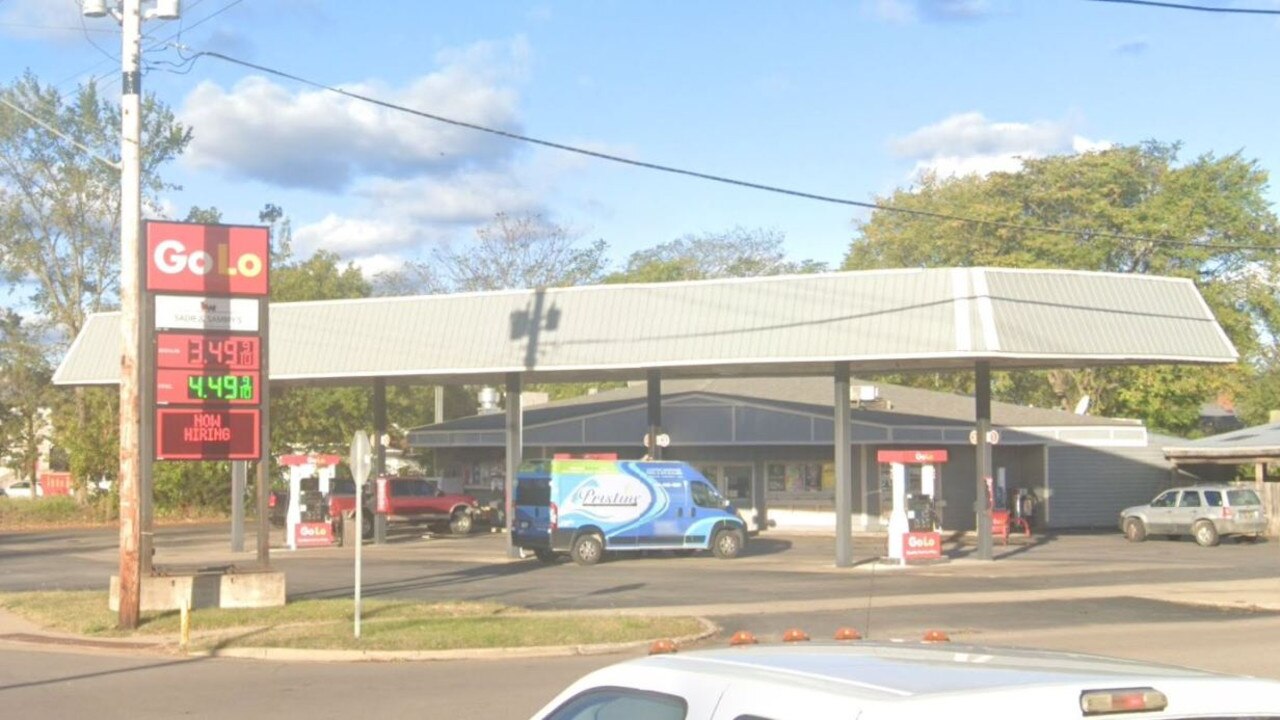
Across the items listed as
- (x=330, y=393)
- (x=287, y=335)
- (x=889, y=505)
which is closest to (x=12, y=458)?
(x=330, y=393)

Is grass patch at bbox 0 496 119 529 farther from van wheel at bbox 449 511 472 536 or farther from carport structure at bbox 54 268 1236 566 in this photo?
carport structure at bbox 54 268 1236 566

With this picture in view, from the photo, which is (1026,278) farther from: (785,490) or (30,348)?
(30,348)

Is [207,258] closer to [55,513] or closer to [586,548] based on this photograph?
[586,548]

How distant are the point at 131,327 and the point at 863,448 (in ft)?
108

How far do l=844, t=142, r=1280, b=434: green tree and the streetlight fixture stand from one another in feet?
149

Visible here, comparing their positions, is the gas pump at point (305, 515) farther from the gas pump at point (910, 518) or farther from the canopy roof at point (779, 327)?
the gas pump at point (910, 518)

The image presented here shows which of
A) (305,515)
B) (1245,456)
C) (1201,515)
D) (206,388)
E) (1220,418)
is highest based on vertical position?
(1220,418)

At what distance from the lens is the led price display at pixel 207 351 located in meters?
22.5

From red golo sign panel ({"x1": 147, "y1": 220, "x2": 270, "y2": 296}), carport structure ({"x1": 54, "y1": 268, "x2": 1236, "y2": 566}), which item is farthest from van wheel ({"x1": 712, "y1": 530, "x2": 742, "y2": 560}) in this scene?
red golo sign panel ({"x1": 147, "y1": 220, "x2": 270, "y2": 296})

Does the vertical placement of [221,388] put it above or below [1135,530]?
above

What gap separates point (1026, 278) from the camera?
3312cm

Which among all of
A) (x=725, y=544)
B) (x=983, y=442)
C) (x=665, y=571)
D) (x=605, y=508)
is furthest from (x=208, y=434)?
(x=983, y=442)

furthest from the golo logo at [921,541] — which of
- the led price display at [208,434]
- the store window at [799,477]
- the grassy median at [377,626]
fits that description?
the led price display at [208,434]

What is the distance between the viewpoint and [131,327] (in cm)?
2000
